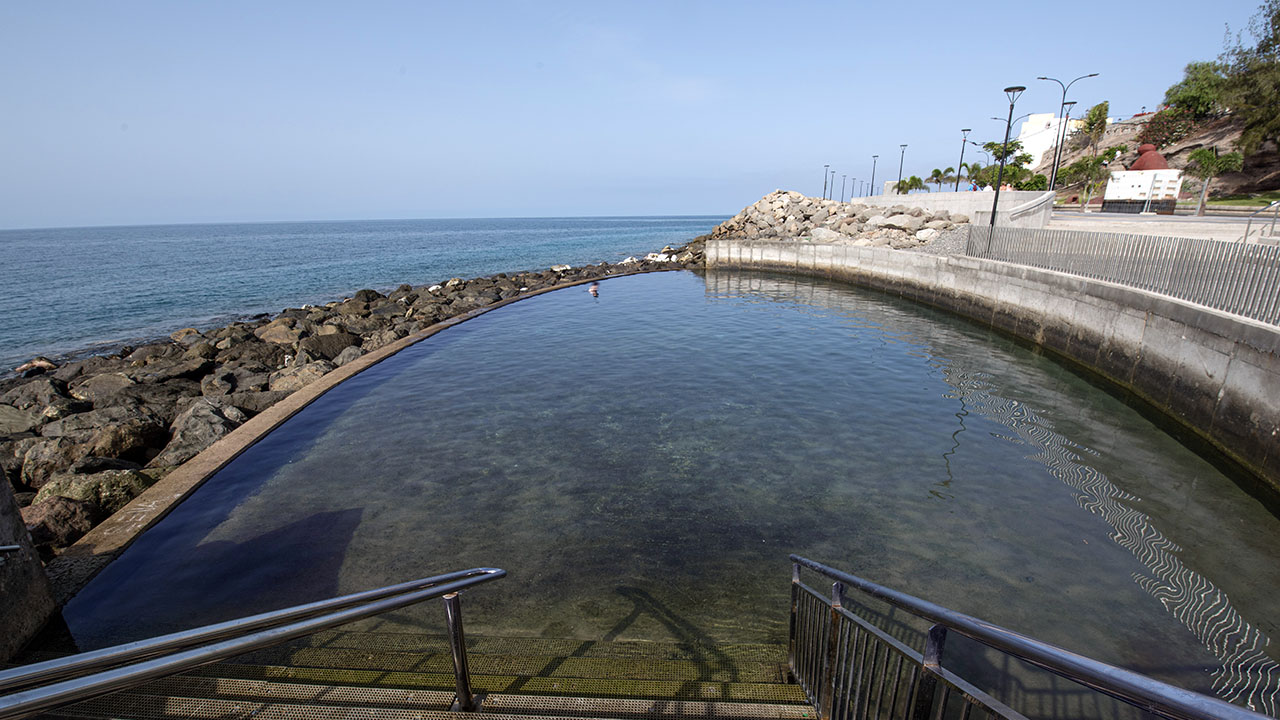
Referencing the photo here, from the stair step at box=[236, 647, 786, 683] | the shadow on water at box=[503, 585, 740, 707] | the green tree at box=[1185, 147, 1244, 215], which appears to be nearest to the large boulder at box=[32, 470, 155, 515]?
the stair step at box=[236, 647, 786, 683]

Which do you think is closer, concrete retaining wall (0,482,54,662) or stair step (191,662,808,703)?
stair step (191,662,808,703)

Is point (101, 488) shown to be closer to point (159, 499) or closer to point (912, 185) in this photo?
point (159, 499)

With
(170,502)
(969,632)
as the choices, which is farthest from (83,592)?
(969,632)

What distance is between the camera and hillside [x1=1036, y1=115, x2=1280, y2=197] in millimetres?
55750

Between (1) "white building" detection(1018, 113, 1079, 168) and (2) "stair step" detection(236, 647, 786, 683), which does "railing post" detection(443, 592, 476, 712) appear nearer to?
(2) "stair step" detection(236, 647, 786, 683)

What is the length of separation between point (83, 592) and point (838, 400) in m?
11.7

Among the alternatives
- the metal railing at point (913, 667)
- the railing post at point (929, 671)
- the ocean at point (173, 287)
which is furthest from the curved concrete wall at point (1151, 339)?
the ocean at point (173, 287)

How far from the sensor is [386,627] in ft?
17.6

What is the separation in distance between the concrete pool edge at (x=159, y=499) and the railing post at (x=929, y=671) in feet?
24.1

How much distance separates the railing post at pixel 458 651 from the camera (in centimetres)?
329

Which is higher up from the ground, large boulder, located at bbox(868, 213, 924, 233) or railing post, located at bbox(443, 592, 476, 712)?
large boulder, located at bbox(868, 213, 924, 233)

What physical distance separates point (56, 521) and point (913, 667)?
8.82 m

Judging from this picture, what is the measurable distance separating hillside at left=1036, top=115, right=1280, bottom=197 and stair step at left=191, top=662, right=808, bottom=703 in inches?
2661

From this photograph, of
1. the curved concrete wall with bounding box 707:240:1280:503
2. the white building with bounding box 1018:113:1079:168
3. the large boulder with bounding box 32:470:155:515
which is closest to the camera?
the large boulder with bounding box 32:470:155:515
